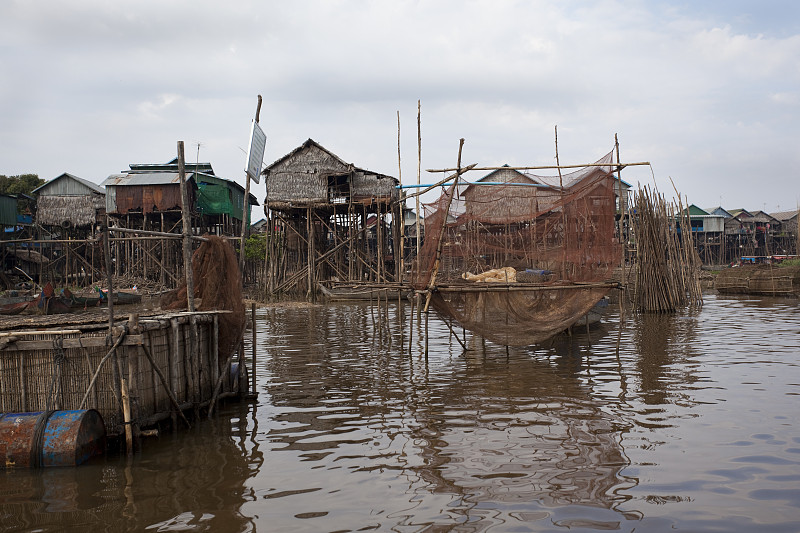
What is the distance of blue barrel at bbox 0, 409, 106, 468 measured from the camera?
17.2 ft

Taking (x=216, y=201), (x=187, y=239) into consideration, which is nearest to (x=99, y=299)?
(x=216, y=201)

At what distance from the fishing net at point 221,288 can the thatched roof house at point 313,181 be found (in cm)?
1877

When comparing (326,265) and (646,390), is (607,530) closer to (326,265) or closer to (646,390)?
(646,390)

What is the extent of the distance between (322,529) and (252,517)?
1.80 feet

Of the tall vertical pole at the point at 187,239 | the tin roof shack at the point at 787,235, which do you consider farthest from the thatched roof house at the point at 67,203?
the tin roof shack at the point at 787,235

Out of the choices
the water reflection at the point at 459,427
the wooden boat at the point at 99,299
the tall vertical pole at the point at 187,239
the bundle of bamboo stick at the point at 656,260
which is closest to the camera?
the water reflection at the point at 459,427

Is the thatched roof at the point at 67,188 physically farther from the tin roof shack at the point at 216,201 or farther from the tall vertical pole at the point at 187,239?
the tall vertical pole at the point at 187,239

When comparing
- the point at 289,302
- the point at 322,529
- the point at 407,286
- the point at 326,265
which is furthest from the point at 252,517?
the point at 326,265

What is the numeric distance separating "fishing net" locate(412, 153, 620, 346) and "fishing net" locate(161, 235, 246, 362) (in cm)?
321

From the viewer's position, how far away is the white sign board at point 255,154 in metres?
7.91

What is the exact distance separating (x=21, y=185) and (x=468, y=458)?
3816 cm

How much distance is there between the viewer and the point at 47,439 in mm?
5270

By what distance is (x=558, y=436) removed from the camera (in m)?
5.95

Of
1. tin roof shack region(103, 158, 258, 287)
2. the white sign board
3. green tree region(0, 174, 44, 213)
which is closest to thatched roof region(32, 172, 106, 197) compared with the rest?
tin roof shack region(103, 158, 258, 287)
